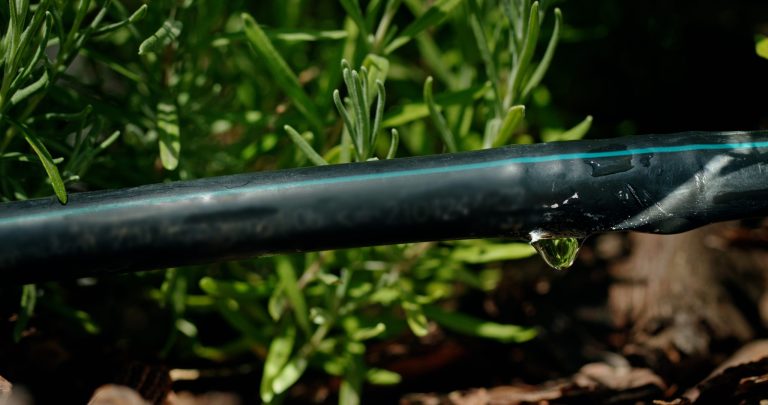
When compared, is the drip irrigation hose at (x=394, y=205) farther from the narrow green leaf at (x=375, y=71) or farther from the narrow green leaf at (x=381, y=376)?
the narrow green leaf at (x=381, y=376)

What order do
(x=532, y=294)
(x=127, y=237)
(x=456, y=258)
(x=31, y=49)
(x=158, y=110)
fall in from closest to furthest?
(x=127, y=237) → (x=31, y=49) → (x=158, y=110) → (x=456, y=258) → (x=532, y=294)

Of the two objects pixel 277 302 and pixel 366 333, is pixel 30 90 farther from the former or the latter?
pixel 366 333

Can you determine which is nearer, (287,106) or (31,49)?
(31,49)

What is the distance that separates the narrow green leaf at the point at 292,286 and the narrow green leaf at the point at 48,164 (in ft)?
1.33

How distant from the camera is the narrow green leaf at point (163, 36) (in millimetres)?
1023

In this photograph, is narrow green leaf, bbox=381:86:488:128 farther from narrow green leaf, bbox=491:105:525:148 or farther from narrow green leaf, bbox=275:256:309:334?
narrow green leaf, bbox=275:256:309:334

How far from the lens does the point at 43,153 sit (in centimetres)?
94

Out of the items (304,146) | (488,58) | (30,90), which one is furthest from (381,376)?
(30,90)

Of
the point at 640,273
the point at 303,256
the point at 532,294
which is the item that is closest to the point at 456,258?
the point at 303,256

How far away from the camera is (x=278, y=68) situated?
1162 millimetres

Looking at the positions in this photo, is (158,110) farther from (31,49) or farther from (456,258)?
(456,258)

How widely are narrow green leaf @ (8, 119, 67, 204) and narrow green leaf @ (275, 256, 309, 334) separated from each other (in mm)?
404

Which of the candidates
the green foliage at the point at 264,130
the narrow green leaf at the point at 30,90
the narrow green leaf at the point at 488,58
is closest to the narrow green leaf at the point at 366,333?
the green foliage at the point at 264,130

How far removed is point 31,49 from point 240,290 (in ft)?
1.62
